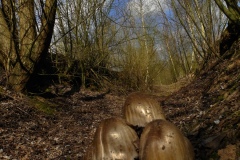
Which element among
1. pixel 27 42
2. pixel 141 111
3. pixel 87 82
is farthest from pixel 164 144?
pixel 87 82

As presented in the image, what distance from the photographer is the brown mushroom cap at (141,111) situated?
10.3ft

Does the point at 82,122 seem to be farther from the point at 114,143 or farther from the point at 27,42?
the point at 114,143

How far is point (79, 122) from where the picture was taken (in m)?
7.99

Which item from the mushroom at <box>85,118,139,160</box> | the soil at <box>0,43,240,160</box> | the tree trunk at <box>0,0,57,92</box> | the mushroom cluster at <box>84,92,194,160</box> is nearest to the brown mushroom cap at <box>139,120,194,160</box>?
the mushroom cluster at <box>84,92,194,160</box>

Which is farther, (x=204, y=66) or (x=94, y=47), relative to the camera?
(x=94, y=47)

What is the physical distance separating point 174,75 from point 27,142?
2306 cm

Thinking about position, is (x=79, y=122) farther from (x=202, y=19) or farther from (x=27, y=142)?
(x=202, y=19)

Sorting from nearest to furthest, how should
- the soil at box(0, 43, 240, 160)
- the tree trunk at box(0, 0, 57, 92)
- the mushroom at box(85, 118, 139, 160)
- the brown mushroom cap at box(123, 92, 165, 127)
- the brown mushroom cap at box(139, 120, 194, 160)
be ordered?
the brown mushroom cap at box(139, 120, 194, 160)
the mushroom at box(85, 118, 139, 160)
the brown mushroom cap at box(123, 92, 165, 127)
the soil at box(0, 43, 240, 160)
the tree trunk at box(0, 0, 57, 92)

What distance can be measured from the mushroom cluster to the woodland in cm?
83

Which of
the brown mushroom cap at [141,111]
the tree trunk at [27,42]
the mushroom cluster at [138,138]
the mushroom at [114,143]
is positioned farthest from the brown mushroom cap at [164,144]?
the tree trunk at [27,42]

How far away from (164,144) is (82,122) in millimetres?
5707

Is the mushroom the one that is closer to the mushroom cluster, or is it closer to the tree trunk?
the mushroom cluster

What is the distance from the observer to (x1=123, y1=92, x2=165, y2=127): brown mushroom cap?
3129mm

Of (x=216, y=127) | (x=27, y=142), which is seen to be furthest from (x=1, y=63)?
(x=216, y=127)
